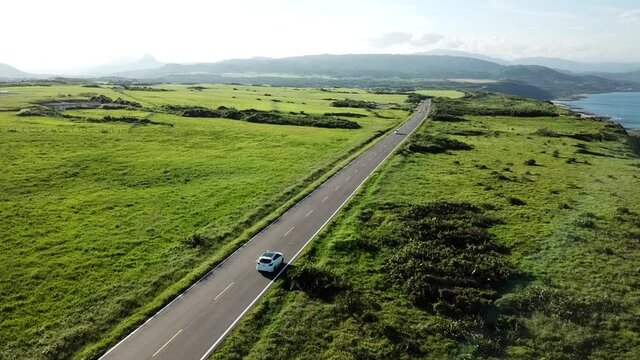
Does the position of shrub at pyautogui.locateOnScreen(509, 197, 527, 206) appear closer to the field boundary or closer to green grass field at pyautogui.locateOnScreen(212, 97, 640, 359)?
green grass field at pyautogui.locateOnScreen(212, 97, 640, 359)

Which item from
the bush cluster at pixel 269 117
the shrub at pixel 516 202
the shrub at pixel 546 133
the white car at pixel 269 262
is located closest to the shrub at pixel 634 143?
the shrub at pixel 546 133

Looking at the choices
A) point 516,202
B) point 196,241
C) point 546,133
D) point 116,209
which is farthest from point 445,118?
point 196,241

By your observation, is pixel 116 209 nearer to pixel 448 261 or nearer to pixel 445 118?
pixel 448 261

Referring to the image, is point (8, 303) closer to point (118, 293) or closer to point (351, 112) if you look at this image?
point (118, 293)

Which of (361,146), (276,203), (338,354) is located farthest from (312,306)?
(361,146)

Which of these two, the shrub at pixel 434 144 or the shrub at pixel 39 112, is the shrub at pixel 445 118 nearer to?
the shrub at pixel 434 144

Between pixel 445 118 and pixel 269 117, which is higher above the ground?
pixel 269 117
